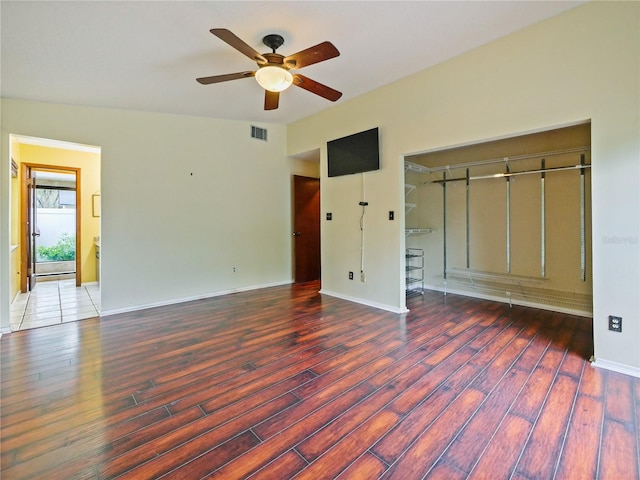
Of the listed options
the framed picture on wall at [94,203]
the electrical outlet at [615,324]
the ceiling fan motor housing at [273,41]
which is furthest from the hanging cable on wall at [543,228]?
the framed picture on wall at [94,203]

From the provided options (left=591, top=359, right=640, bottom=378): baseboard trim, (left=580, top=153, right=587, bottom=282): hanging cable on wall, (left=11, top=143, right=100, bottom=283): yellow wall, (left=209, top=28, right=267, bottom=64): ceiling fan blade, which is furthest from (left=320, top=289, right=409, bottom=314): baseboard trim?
(left=11, top=143, right=100, bottom=283): yellow wall

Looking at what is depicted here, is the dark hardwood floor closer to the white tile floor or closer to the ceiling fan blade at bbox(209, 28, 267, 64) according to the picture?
the white tile floor

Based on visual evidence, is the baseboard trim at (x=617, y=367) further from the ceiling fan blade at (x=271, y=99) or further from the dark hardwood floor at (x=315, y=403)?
the ceiling fan blade at (x=271, y=99)

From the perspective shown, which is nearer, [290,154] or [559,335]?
[559,335]

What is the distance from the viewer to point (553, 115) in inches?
102

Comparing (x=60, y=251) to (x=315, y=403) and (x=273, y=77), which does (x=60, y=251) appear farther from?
(x=315, y=403)

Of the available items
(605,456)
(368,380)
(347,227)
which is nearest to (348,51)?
(347,227)

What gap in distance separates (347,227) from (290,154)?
6.36 ft

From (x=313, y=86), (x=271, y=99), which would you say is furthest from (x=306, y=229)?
(x=313, y=86)

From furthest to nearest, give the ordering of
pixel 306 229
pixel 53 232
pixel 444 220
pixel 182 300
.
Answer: pixel 53 232 → pixel 306 229 → pixel 444 220 → pixel 182 300

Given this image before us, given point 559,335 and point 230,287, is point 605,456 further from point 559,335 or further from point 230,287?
point 230,287

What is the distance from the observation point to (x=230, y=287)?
4848 mm

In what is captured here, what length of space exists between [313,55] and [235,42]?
598mm

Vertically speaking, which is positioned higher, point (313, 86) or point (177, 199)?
point (313, 86)
